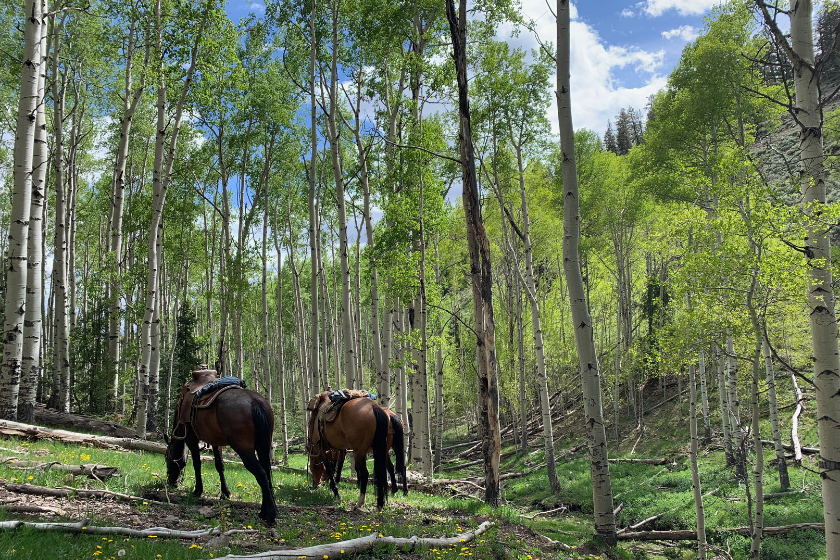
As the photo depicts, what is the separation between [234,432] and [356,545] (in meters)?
2.17

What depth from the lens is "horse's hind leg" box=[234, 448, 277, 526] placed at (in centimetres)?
592

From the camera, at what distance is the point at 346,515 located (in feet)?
23.8

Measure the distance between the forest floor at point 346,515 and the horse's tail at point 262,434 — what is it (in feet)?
2.09

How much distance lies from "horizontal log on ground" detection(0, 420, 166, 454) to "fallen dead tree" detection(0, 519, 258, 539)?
5.54 m

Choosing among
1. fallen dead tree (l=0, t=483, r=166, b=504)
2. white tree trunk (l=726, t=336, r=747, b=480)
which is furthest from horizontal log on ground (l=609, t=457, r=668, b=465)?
fallen dead tree (l=0, t=483, r=166, b=504)

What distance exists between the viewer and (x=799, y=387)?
2025cm

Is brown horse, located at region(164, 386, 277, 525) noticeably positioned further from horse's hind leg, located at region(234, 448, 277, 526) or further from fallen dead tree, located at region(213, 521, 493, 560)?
fallen dead tree, located at region(213, 521, 493, 560)

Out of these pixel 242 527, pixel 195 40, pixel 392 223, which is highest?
pixel 195 40

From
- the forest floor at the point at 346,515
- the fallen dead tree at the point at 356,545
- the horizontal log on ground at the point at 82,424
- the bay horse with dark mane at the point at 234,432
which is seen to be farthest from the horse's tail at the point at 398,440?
the horizontal log on ground at the point at 82,424

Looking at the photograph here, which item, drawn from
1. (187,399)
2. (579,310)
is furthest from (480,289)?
(187,399)

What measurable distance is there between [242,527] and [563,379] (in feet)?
98.3

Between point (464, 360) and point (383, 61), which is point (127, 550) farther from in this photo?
point (464, 360)

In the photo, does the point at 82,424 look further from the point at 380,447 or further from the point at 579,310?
the point at 579,310

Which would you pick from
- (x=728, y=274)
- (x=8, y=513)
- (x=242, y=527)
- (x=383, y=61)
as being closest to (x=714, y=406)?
(x=728, y=274)
